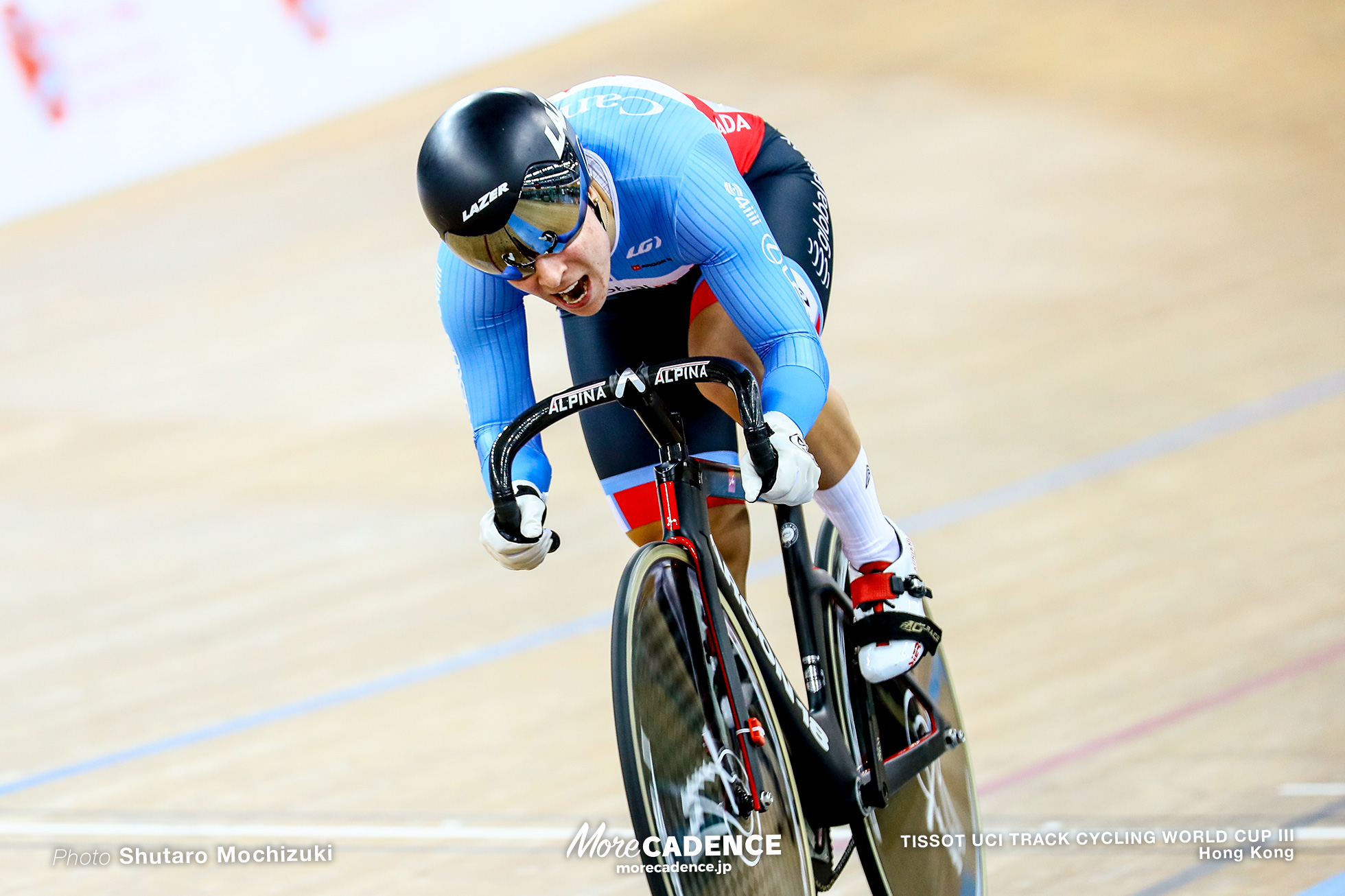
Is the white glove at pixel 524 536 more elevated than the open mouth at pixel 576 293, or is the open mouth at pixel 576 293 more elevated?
the open mouth at pixel 576 293

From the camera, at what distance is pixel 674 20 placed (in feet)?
34.3

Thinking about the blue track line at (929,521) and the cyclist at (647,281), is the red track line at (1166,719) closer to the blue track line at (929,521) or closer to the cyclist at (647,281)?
the blue track line at (929,521)

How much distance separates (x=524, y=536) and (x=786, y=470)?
340mm

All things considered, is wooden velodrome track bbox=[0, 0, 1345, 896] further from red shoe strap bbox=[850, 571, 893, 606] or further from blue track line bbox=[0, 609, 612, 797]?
red shoe strap bbox=[850, 571, 893, 606]

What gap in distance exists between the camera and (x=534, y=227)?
1.62 meters

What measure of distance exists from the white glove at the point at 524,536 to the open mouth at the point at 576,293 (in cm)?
25

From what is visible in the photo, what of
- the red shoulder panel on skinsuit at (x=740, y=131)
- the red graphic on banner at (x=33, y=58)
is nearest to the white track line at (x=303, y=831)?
the red shoulder panel on skinsuit at (x=740, y=131)

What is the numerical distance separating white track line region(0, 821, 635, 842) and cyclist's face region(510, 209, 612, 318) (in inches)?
57.8

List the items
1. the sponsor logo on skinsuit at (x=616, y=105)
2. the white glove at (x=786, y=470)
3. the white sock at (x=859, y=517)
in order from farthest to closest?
1. the white sock at (x=859, y=517)
2. the sponsor logo on skinsuit at (x=616, y=105)
3. the white glove at (x=786, y=470)

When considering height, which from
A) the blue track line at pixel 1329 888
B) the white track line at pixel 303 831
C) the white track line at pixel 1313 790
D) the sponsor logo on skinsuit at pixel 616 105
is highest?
the sponsor logo on skinsuit at pixel 616 105

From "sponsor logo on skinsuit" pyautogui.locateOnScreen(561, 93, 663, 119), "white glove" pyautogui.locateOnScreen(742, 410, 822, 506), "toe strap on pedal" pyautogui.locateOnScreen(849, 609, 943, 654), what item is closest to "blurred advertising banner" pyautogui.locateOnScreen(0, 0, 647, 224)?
"sponsor logo on skinsuit" pyautogui.locateOnScreen(561, 93, 663, 119)

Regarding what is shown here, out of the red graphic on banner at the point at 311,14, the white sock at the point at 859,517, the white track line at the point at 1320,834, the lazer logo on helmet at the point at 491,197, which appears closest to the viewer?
the lazer logo on helmet at the point at 491,197

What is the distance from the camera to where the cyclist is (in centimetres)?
162

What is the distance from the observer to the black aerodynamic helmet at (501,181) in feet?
5.20
